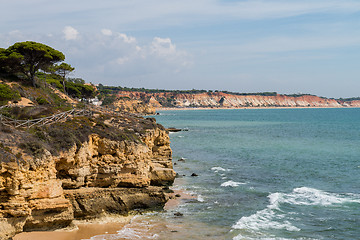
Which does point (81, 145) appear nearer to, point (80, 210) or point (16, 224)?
point (80, 210)

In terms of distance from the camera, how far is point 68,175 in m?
20.0

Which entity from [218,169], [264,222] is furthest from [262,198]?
[218,169]

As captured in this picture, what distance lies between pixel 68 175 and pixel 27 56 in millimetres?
24392

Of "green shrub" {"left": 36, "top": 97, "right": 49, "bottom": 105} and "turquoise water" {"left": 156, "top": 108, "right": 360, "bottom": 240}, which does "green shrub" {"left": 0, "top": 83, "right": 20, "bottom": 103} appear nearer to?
"green shrub" {"left": 36, "top": 97, "right": 49, "bottom": 105}

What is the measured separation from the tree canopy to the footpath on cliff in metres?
12.5

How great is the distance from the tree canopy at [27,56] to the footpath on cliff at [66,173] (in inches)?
491

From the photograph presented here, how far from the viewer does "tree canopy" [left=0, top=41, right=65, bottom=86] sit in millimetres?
38406

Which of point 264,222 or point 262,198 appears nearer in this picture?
point 264,222

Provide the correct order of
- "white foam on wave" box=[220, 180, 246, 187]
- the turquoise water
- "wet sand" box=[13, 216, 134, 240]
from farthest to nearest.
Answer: "white foam on wave" box=[220, 180, 246, 187]
the turquoise water
"wet sand" box=[13, 216, 134, 240]

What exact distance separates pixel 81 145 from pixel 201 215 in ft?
27.7

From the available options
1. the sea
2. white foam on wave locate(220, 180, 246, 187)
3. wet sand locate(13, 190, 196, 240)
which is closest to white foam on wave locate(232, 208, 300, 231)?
the sea

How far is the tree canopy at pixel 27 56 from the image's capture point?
38406 millimetres

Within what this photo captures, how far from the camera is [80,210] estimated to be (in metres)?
20.1

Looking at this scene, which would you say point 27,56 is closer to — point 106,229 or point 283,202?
point 106,229
